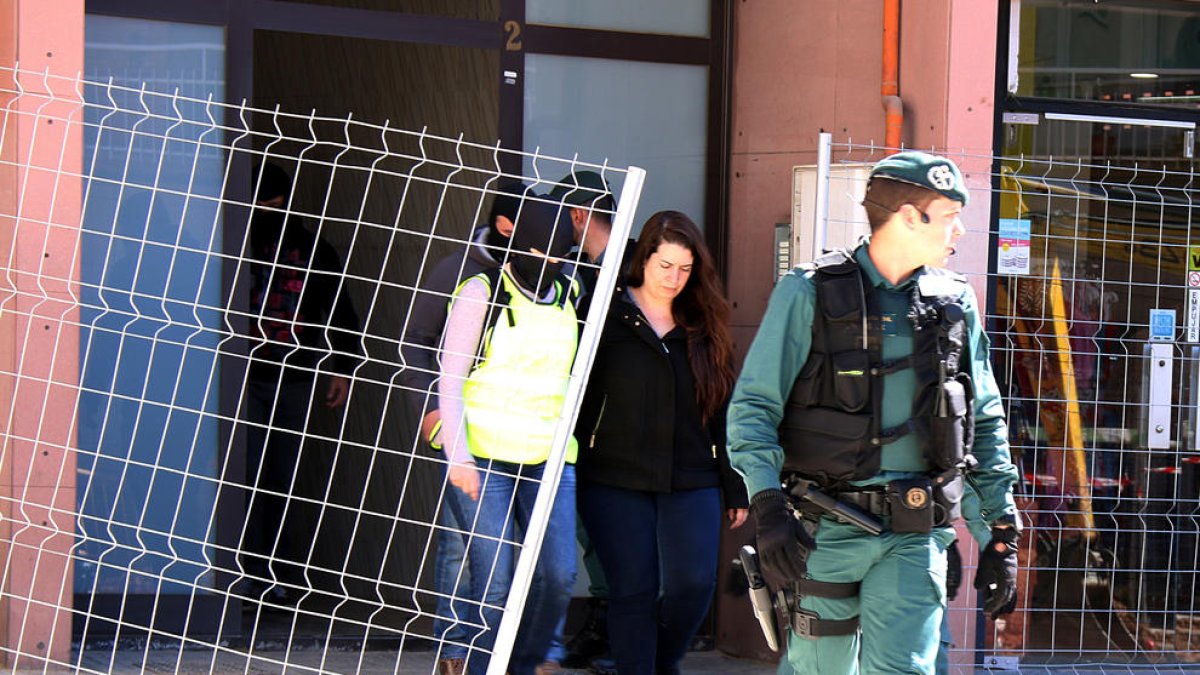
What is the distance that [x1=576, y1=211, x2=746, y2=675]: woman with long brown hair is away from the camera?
577cm

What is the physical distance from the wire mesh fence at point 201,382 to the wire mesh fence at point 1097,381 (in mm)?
1866

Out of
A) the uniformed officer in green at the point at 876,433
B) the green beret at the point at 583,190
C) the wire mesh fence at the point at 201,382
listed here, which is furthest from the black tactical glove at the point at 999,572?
the green beret at the point at 583,190

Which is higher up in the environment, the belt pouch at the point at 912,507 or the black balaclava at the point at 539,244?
the black balaclava at the point at 539,244

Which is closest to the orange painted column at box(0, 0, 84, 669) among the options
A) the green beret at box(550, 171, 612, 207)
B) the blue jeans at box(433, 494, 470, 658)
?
the blue jeans at box(433, 494, 470, 658)

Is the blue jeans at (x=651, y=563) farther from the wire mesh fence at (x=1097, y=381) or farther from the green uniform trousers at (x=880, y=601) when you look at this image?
the wire mesh fence at (x=1097, y=381)

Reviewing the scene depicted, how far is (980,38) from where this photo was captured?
6.47 m

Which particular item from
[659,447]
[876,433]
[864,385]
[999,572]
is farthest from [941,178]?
[659,447]

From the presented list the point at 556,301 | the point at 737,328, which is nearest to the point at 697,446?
the point at 556,301

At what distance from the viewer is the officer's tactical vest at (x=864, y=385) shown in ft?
14.4

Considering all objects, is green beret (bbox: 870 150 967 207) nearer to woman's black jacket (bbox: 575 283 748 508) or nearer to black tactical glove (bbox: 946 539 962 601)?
black tactical glove (bbox: 946 539 962 601)

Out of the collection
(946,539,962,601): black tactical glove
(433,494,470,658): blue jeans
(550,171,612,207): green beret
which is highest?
(550,171,612,207): green beret

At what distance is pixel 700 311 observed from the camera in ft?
19.6

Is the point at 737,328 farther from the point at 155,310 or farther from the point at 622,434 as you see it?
the point at 155,310

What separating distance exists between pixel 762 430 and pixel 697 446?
1.50 m
